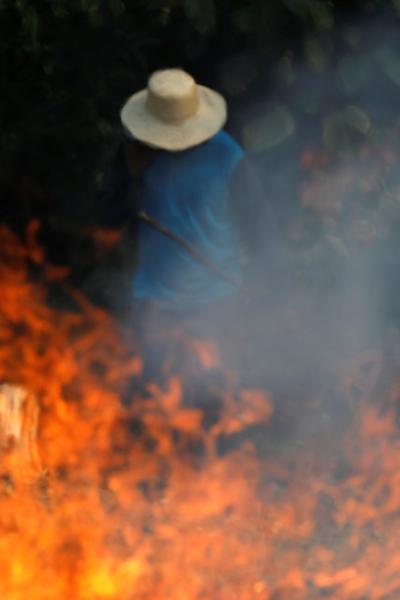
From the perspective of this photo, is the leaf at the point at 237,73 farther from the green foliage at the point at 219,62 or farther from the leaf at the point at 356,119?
the leaf at the point at 356,119

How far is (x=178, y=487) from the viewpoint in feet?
14.8

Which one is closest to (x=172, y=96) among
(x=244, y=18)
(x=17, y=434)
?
(x=244, y=18)

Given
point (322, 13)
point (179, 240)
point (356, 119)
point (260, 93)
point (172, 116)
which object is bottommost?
point (179, 240)

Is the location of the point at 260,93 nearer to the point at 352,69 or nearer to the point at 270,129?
the point at 270,129

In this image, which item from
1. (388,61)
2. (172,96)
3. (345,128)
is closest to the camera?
(172,96)

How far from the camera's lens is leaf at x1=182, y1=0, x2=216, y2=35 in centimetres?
389

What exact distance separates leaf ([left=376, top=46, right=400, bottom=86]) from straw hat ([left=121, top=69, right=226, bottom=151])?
3.71 feet

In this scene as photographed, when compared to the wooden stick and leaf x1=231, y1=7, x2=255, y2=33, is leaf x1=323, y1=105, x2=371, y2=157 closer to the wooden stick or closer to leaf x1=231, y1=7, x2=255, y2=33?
leaf x1=231, y1=7, x2=255, y2=33

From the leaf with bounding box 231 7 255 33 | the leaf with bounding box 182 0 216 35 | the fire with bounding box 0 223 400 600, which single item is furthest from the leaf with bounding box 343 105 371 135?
the fire with bounding box 0 223 400 600

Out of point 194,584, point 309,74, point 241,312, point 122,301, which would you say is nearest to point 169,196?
point 241,312

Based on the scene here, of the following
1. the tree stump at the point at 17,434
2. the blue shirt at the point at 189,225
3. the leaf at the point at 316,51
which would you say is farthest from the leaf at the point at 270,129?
the tree stump at the point at 17,434

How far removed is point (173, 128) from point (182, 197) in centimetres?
32

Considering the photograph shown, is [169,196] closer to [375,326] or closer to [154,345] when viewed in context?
[154,345]

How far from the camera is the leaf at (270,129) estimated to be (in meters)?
4.29
